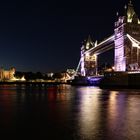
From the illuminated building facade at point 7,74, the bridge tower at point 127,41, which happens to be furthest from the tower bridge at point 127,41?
the illuminated building facade at point 7,74

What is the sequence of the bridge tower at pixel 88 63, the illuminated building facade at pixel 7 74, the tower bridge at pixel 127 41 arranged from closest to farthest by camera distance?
the tower bridge at pixel 127 41, the bridge tower at pixel 88 63, the illuminated building facade at pixel 7 74

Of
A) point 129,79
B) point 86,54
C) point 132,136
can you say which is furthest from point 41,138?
point 86,54

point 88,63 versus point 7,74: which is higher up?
point 88,63

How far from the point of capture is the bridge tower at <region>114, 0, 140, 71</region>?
8588cm

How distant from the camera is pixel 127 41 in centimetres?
8838

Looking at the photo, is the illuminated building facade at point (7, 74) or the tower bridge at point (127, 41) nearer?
the tower bridge at point (127, 41)

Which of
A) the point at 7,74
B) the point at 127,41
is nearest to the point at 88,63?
the point at 7,74

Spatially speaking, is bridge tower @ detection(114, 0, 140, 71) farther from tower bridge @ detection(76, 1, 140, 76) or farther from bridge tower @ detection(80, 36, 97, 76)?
bridge tower @ detection(80, 36, 97, 76)

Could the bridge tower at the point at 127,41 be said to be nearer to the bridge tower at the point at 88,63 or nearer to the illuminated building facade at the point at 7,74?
the bridge tower at the point at 88,63

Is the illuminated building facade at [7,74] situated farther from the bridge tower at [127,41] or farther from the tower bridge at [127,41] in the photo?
the bridge tower at [127,41]

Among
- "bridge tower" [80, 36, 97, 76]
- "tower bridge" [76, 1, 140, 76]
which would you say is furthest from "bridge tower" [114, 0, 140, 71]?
"bridge tower" [80, 36, 97, 76]

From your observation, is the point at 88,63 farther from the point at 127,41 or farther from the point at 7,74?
the point at 127,41

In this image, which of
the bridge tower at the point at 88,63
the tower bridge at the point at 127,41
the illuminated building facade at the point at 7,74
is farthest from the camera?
the illuminated building facade at the point at 7,74

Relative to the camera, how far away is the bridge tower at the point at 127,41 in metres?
85.9
